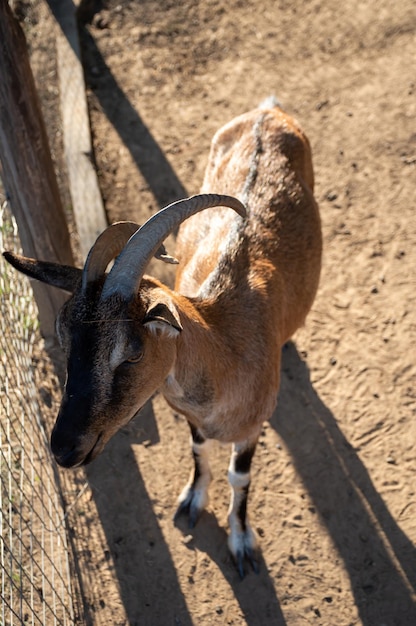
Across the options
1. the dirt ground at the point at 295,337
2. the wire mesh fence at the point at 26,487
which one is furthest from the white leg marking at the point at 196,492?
→ the wire mesh fence at the point at 26,487

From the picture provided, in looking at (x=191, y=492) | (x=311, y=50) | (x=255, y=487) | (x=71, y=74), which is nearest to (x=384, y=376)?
(x=255, y=487)

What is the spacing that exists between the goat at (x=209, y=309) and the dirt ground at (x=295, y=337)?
1.17 ft

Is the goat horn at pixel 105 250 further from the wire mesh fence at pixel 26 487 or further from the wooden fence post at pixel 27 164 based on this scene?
the wooden fence post at pixel 27 164

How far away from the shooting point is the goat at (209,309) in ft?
10.5

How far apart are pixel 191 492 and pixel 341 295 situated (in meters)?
2.30

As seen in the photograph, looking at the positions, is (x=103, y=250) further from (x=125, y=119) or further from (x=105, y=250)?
(x=125, y=119)

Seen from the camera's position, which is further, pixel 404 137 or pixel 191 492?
pixel 404 137

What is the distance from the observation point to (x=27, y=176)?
5102 mm

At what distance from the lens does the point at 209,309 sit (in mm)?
4027

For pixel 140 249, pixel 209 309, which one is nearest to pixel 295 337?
pixel 209 309

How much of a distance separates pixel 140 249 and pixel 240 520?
2539mm

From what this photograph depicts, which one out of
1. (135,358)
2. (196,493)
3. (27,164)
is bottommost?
(196,493)

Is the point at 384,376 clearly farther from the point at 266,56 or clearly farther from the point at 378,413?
the point at 266,56

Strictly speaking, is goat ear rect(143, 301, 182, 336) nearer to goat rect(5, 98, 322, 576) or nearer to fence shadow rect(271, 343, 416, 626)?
goat rect(5, 98, 322, 576)
